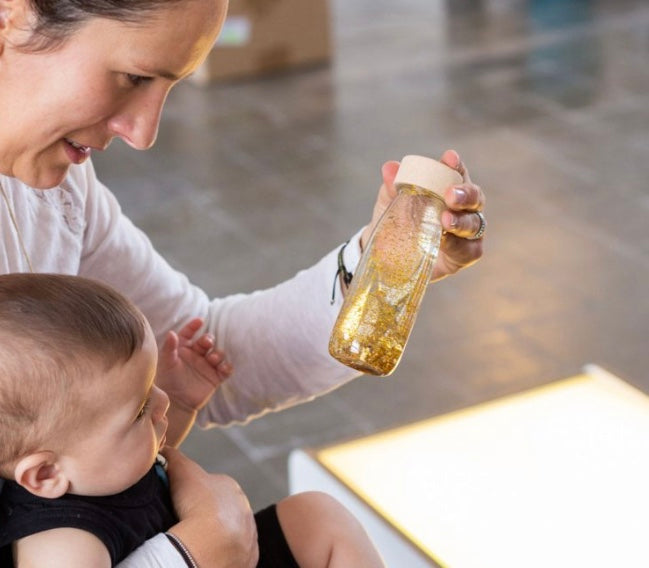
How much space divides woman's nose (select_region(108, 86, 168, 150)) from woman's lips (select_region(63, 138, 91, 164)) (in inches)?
1.7

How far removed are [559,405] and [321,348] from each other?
1.16 feet

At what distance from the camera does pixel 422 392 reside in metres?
3.17

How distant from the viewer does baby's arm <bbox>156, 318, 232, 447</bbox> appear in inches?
58.8

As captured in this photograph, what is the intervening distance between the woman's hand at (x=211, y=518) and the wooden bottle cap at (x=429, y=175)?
0.39 metres

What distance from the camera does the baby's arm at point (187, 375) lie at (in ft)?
4.90

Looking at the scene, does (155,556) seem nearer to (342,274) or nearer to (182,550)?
(182,550)

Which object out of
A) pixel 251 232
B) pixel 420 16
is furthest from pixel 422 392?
pixel 420 16

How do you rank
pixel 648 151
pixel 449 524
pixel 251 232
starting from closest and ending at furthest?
pixel 449 524, pixel 251 232, pixel 648 151

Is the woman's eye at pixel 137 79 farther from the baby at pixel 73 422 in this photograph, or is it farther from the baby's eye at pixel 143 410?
the baby's eye at pixel 143 410

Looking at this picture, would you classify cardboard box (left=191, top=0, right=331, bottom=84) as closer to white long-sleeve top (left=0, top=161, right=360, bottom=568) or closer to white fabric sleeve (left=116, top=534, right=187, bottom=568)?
white long-sleeve top (left=0, top=161, right=360, bottom=568)

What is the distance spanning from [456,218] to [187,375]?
42 cm

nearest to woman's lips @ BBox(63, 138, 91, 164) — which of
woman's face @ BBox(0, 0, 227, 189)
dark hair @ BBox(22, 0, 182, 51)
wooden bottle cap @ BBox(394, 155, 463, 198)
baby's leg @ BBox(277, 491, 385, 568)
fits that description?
woman's face @ BBox(0, 0, 227, 189)

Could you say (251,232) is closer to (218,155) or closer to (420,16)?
(218,155)

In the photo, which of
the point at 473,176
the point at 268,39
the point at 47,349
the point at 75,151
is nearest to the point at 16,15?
the point at 75,151
